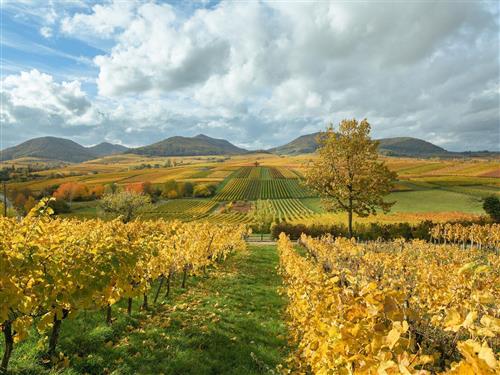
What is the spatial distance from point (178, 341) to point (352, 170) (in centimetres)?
1952

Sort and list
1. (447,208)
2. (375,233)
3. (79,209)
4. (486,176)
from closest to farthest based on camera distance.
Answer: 1. (375,233)
2. (447,208)
3. (79,209)
4. (486,176)

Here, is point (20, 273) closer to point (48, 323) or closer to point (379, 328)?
point (48, 323)

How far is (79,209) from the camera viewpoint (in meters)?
81.1

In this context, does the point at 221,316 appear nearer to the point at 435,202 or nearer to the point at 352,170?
the point at 352,170

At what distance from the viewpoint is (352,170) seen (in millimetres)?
24109

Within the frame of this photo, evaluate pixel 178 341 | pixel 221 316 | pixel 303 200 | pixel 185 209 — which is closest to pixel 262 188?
pixel 303 200

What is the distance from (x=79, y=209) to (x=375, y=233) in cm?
7278

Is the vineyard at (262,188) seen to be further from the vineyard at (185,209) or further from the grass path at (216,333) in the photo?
the grass path at (216,333)

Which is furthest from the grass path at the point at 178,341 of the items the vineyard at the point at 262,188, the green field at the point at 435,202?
the vineyard at the point at 262,188

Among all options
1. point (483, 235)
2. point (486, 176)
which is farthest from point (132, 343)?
point (486, 176)

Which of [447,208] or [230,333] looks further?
[447,208]

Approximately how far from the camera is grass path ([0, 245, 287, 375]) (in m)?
6.77

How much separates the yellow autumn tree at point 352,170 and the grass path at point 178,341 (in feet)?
45.4

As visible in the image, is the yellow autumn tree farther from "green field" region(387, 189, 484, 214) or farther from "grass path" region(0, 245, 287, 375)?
"green field" region(387, 189, 484, 214)
